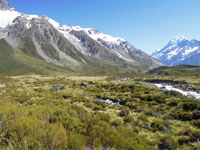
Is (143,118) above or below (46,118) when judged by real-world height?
below

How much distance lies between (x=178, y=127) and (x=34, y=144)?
427 inches

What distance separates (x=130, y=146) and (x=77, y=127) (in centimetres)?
239

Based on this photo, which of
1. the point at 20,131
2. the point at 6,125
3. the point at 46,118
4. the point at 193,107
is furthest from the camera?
the point at 193,107

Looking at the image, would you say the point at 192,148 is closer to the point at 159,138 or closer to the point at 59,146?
the point at 159,138

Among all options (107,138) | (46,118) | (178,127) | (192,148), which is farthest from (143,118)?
(46,118)

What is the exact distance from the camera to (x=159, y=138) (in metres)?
8.28

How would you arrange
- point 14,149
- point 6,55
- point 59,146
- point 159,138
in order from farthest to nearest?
1. point 6,55
2. point 159,138
3. point 59,146
4. point 14,149

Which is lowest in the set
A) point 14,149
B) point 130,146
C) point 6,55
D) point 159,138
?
point 159,138

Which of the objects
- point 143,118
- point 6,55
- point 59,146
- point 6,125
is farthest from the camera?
point 6,55

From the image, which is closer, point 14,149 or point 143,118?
point 14,149

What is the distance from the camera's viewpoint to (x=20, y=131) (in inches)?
170

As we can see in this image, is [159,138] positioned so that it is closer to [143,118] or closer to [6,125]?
[143,118]

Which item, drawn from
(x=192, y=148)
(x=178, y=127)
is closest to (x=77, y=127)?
(x=192, y=148)

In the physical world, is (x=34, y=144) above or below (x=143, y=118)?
above
